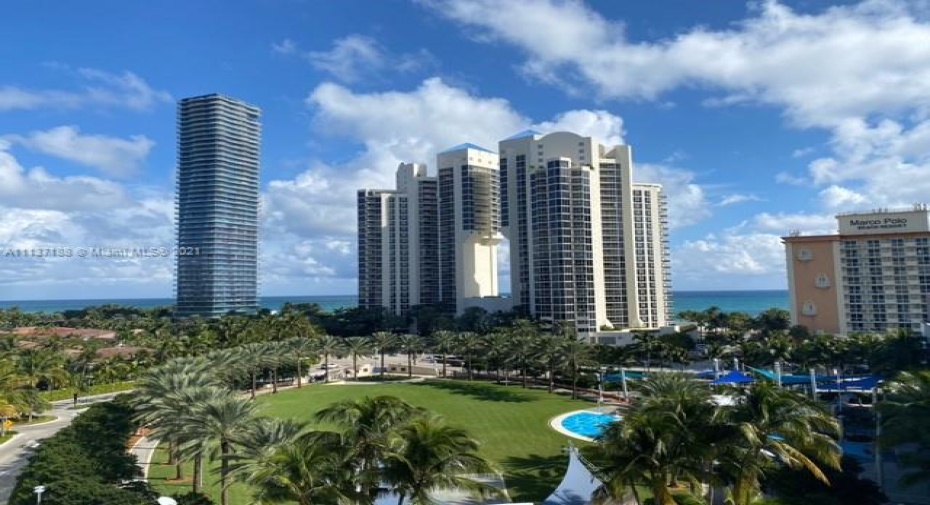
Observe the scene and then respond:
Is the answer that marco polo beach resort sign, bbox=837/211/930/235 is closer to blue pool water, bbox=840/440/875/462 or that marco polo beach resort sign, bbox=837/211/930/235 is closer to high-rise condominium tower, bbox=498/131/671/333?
high-rise condominium tower, bbox=498/131/671/333

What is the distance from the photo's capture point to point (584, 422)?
43.9 m

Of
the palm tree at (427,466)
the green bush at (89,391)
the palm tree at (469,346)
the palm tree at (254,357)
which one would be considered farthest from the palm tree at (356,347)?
the palm tree at (427,466)

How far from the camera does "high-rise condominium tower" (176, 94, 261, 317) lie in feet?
493

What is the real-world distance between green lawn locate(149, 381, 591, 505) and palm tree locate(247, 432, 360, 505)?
10534 millimetres

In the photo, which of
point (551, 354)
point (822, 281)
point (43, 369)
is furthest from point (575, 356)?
point (822, 281)

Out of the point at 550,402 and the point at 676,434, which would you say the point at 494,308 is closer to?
the point at 550,402

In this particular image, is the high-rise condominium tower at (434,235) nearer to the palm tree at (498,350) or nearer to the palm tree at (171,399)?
the palm tree at (498,350)

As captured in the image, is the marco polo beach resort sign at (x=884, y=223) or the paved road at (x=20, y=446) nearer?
the paved road at (x=20, y=446)

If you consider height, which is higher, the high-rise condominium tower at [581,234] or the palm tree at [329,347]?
the high-rise condominium tower at [581,234]

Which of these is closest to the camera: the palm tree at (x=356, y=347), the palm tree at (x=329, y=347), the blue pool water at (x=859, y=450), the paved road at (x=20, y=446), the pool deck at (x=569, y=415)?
the paved road at (x=20, y=446)

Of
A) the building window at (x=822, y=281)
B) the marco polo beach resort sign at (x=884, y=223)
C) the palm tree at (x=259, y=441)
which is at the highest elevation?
the marco polo beach resort sign at (x=884, y=223)

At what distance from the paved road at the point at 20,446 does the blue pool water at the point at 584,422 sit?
106ft

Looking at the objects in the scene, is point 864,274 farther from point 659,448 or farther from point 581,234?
point 659,448

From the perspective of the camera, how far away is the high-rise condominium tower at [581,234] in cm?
9869
